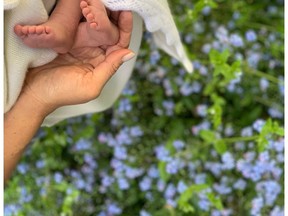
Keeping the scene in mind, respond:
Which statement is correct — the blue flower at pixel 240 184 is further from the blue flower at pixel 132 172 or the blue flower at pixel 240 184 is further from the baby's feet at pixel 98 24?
the baby's feet at pixel 98 24

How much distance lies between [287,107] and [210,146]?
277 mm

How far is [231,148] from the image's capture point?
4.34 feet

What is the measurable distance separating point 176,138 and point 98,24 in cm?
61

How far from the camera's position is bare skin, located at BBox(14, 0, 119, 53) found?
0.83 metres

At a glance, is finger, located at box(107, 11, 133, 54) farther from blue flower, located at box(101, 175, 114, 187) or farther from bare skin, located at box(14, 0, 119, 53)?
blue flower, located at box(101, 175, 114, 187)

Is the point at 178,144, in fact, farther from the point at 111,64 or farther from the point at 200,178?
the point at 111,64

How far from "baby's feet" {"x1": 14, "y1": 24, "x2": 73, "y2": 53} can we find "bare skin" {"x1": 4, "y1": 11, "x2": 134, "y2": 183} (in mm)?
62

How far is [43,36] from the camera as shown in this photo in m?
0.83

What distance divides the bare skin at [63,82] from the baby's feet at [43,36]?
6 centimetres

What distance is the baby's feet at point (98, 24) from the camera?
32.4 inches

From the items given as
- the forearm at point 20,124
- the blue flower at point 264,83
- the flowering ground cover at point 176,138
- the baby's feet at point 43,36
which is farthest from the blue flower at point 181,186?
the baby's feet at point 43,36

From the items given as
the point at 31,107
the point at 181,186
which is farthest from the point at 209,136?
the point at 31,107

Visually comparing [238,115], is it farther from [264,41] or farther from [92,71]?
[92,71]

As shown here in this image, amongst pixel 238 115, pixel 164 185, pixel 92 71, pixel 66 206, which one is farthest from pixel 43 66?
pixel 238 115
